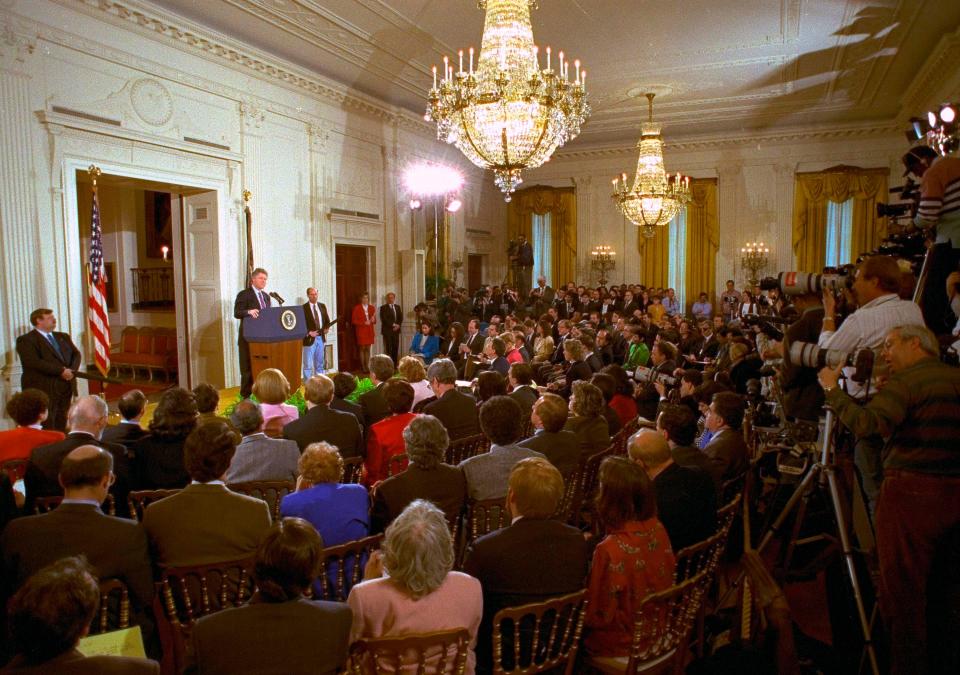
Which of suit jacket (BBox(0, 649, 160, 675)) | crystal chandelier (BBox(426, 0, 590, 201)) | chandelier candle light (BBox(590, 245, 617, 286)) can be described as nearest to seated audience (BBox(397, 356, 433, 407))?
crystal chandelier (BBox(426, 0, 590, 201))

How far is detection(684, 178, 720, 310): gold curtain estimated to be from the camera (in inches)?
564

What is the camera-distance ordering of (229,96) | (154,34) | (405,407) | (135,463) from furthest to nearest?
1. (229,96)
2. (154,34)
3. (405,407)
4. (135,463)

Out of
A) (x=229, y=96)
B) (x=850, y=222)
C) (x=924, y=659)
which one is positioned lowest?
(x=924, y=659)

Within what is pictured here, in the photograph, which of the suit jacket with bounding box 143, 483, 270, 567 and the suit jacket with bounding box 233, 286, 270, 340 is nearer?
the suit jacket with bounding box 143, 483, 270, 567

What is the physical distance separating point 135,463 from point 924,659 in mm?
3556

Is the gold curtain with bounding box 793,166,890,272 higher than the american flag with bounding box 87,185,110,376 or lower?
higher

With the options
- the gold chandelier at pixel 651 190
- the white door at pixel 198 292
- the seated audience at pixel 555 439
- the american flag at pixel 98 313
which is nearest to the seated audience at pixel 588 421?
the seated audience at pixel 555 439

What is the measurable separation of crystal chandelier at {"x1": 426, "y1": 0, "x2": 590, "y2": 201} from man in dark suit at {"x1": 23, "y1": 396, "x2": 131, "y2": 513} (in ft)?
11.1

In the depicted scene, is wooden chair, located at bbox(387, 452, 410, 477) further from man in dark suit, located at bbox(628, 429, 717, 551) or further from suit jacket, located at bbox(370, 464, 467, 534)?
man in dark suit, located at bbox(628, 429, 717, 551)

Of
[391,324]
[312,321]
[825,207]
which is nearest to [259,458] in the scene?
[312,321]

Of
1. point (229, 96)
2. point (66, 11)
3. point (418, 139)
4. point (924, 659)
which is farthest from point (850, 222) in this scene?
point (66, 11)

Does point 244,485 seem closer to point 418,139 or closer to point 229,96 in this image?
point 229,96

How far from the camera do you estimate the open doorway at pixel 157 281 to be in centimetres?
834

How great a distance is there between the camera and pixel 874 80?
33.9 feet
